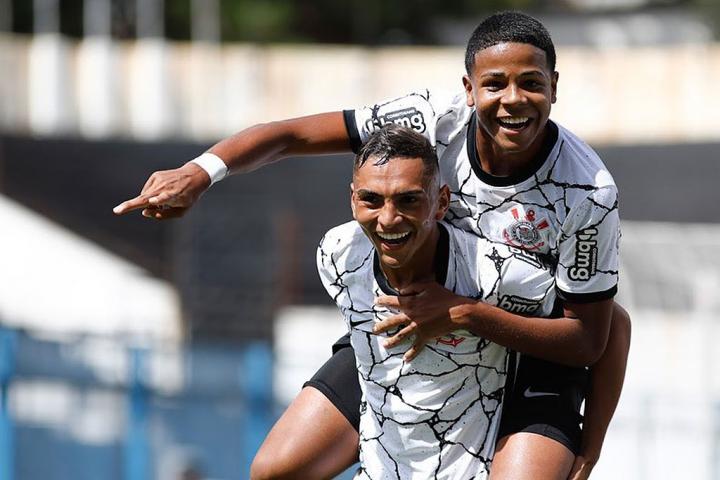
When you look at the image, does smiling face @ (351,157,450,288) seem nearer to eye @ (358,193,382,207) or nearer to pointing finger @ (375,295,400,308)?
eye @ (358,193,382,207)

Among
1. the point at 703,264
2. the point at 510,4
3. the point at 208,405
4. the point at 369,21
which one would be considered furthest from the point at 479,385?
the point at 510,4

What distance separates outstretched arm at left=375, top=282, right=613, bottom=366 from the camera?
505 centimetres

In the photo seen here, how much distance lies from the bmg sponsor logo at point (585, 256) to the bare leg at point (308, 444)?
1070mm

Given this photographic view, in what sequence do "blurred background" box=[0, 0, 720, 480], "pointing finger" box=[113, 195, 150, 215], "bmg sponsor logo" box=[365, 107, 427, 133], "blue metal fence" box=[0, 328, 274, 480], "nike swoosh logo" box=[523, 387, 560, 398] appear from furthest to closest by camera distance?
"blurred background" box=[0, 0, 720, 480] → "blue metal fence" box=[0, 328, 274, 480] → "nike swoosh logo" box=[523, 387, 560, 398] → "bmg sponsor logo" box=[365, 107, 427, 133] → "pointing finger" box=[113, 195, 150, 215]

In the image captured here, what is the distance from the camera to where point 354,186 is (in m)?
5.03

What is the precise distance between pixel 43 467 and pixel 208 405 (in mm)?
1857

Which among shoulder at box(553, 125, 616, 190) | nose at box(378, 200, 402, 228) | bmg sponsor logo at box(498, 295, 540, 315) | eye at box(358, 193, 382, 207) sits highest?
shoulder at box(553, 125, 616, 190)

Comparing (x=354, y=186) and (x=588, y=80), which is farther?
(x=588, y=80)

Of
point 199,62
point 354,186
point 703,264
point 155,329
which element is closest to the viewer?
point 354,186

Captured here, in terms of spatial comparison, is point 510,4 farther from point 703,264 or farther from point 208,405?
point 208,405

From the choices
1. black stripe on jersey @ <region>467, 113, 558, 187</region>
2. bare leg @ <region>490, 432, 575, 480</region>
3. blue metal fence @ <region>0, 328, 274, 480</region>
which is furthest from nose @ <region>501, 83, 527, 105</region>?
blue metal fence @ <region>0, 328, 274, 480</region>

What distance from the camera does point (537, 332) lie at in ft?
16.7

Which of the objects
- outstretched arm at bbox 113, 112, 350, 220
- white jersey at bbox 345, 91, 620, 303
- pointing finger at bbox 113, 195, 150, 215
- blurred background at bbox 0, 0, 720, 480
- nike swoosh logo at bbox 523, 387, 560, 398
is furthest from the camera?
blurred background at bbox 0, 0, 720, 480

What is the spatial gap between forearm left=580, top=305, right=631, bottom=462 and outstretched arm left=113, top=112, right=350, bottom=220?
1.19 m
